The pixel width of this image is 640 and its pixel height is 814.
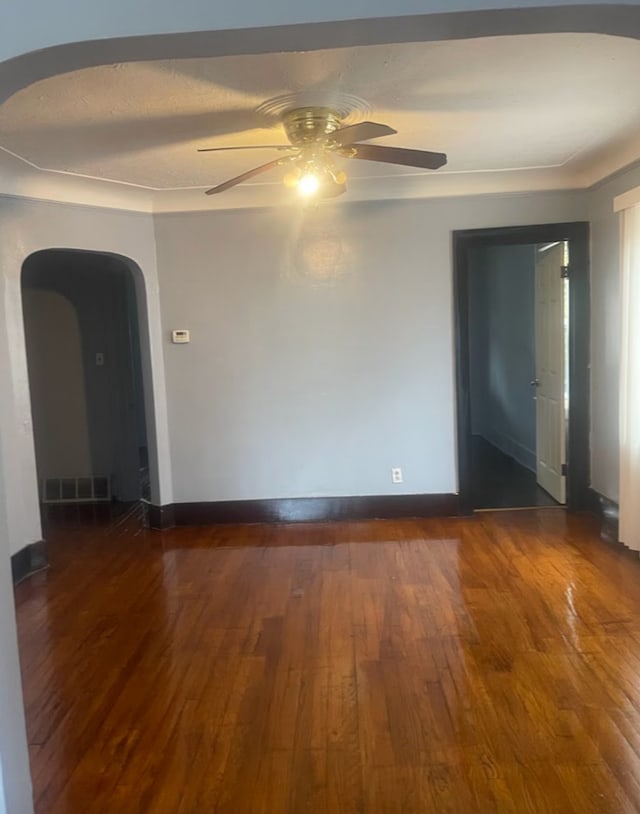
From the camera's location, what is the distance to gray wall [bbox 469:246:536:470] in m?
6.39

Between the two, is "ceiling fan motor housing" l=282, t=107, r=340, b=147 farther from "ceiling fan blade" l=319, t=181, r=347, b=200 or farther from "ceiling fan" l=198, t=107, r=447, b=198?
"ceiling fan blade" l=319, t=181, r=347, b=200

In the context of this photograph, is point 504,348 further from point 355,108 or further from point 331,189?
point 355,108

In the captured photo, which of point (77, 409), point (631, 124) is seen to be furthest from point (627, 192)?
point (77, 409)

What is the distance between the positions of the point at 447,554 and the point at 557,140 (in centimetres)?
259

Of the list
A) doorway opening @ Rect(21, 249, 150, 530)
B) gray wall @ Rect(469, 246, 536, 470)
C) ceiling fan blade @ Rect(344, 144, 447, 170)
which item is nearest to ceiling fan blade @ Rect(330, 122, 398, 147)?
ceiling fan blade @ Rect(344, 144, 447, 170)

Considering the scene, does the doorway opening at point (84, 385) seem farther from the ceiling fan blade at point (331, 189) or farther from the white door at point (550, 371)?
the white door at point (550, 371)

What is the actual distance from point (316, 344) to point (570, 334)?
1901mm

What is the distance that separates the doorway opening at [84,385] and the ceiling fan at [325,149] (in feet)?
9.15

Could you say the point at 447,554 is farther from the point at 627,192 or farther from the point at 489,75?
the point at 489,75

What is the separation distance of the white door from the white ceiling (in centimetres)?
91

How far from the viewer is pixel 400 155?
9.39 ft

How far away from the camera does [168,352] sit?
4.85 m

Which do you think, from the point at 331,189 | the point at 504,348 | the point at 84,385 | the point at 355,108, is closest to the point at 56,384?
the point at 84,385

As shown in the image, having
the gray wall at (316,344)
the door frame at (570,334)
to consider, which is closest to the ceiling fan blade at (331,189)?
the gray wall at (316,344)
